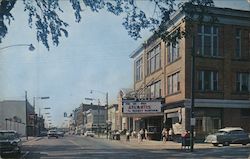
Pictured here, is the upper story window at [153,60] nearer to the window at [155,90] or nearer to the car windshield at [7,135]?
the window at [155,90]

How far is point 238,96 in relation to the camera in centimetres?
5272

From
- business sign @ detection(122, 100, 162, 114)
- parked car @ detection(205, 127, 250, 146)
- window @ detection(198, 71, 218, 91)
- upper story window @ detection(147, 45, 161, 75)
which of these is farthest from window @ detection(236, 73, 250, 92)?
upper story window @ detection(147, 45, 161, 75)

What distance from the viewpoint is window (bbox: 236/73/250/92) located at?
5312cm

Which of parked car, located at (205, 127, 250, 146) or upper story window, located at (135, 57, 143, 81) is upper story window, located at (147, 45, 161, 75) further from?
parked car, located at (205, 127, 250, 146)

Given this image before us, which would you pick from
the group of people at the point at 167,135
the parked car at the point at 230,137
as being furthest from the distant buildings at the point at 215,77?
the parked car at the point at 230,137

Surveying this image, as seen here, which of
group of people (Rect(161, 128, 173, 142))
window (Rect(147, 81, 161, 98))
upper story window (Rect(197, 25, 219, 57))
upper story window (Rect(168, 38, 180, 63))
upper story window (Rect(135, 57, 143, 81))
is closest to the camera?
upper story window (Rect(197, 25, 219, 57))

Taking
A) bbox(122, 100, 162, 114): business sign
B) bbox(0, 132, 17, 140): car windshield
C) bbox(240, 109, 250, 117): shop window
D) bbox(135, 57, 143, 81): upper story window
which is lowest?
bbox(0, 132, 17, 140): car windshield

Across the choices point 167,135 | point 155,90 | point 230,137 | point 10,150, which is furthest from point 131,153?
point 155,90

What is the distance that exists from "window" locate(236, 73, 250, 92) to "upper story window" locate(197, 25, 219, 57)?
351cm

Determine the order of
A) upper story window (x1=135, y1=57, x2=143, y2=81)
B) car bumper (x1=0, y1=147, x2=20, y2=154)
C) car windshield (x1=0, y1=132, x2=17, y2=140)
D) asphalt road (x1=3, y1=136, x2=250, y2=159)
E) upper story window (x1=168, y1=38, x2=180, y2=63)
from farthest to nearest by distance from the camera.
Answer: upper story window (x1=135, y1=57, x2=143, y2=81) < upper story window (x1=168, y1=38, x2=180, y2=63) < car windshield (x1=0, y1=132, x2=17, y2=140) < car bumper (x1=0, y1=147, x2=20, y2=154) < asphalt road (x1=3, y1=136, x2=250, y2=159)

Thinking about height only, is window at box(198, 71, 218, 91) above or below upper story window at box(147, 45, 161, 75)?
below

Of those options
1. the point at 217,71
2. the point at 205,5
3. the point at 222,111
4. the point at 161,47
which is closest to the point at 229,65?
the point at 217,71

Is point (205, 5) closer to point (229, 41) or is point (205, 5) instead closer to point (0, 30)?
point (0, 30)

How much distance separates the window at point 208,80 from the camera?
51.5m
